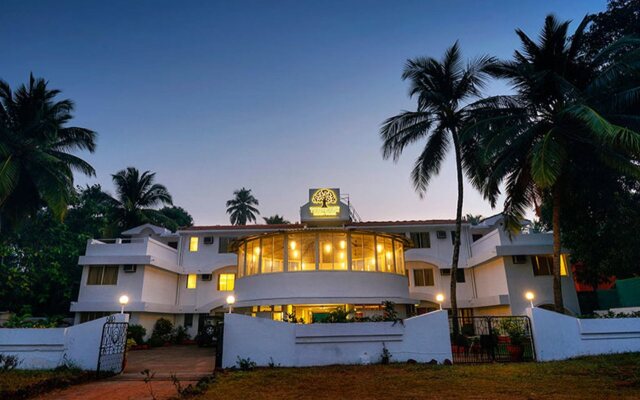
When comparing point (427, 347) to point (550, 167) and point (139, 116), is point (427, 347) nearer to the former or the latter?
point (550, 167)

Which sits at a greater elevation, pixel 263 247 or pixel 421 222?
pixel 421 222

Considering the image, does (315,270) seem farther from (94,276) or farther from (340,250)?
(94,276)

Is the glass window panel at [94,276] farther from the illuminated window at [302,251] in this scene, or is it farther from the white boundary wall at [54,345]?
the illuminated window at [302,251]

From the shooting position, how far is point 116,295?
882 inches

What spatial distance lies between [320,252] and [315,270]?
92 cm

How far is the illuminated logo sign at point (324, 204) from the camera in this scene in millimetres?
23422

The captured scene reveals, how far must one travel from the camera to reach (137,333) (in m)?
20.6

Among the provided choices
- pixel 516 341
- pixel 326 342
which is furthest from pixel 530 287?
pixel 326 342

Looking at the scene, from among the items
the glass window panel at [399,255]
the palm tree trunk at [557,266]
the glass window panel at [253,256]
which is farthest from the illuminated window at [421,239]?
the glass window panel at [253,256]

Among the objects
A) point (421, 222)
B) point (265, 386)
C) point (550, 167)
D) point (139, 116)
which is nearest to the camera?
point (265, 386)

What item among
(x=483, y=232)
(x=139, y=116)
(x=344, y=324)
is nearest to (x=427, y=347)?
(x=344, y=324)

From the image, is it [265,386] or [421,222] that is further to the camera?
[421,222]

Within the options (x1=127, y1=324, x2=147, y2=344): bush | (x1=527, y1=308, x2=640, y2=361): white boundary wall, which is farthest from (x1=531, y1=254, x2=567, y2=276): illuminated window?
(x1=127, y1=324, x2=147, y2=344): bush

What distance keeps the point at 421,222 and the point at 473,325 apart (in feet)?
25.3
